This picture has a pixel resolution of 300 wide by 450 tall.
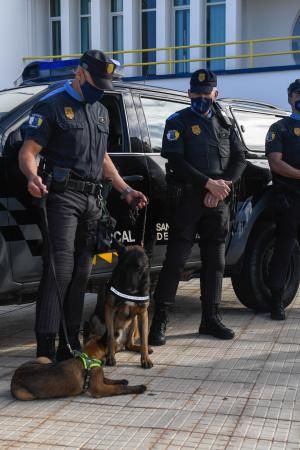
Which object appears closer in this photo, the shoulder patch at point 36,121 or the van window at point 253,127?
the shoulder patch at point 36,121

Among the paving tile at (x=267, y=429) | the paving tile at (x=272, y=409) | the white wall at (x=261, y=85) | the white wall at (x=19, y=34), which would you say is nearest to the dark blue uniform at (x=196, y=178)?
the paving tile at (x=272, y=409)

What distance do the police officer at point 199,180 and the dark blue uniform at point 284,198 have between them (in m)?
0.63

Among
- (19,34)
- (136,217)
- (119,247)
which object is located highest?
(19,34)

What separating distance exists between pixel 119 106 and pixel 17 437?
2.50 m

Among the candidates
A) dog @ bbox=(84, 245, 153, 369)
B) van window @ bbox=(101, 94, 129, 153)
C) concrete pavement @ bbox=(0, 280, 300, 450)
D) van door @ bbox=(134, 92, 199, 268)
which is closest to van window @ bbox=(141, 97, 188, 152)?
van door @ bbox=(134, 92, 199, 268)

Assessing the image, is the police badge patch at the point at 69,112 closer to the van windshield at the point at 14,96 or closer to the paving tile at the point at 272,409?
the van windshield at the point at 14,96

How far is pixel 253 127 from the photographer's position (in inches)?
236

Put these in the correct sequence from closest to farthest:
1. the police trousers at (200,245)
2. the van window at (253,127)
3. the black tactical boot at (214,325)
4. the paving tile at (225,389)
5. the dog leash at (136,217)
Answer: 1. the paving tile at (225,389)
2. the dog leash at (136,217)
3. the police trousers at (200,245)
4. the black tactical boot at (214,325)
5. the van window at (253,127)

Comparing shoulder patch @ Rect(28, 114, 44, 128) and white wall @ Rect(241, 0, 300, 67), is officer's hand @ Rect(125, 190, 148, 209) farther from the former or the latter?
white wall @ Rect(241, 0, 300, 67)

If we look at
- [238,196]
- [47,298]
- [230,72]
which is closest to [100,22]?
[230,72]

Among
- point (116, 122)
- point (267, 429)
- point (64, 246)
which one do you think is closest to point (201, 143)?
point (116, 122)

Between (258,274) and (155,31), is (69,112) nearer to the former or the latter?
(258,274)

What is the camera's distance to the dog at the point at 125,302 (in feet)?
13.4

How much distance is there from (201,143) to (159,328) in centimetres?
133
